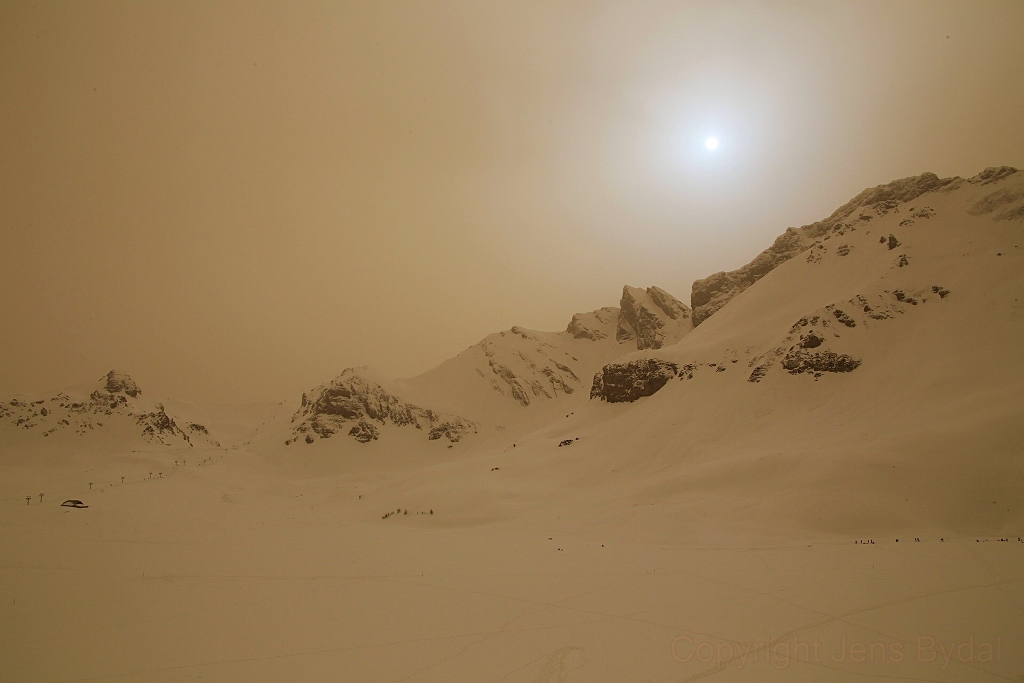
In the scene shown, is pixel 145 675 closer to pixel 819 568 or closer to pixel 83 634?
pixel 83 634

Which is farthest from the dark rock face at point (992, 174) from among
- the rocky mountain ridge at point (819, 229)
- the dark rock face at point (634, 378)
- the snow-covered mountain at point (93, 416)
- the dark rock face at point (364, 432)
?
the snow-covered mountain at point (93, 416)

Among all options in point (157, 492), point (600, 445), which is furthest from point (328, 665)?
point (600, 445)

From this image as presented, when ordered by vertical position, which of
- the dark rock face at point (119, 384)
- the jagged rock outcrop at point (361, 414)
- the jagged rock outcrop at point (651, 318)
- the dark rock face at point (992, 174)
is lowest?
the jagged rock outcrop at point (361, 414)

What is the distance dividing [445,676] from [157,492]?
2360cm

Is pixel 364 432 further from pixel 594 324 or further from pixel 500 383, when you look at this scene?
pixel 594 324

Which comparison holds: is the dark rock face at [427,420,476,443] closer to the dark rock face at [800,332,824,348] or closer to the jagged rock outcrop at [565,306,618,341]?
the jagged rock outcrop at [565,306,618,341]

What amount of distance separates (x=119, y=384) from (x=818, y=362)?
102m

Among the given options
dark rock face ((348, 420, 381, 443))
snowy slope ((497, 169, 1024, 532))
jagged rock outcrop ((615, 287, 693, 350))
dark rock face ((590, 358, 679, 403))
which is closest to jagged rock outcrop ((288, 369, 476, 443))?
dark rock face ((348, 420, 381, 443))

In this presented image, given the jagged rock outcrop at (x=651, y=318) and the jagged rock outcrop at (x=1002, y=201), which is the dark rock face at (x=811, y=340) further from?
the jagged rock outcrop at (x=651, y=318)

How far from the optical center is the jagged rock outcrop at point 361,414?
279 ft

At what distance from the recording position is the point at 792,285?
60812 millimetres

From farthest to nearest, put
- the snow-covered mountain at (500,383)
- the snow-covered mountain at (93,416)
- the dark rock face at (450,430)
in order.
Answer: the snow-covered mountain at (500,383) → the dark rock face at (450,430) → the snow-covered mountain at (93,416)

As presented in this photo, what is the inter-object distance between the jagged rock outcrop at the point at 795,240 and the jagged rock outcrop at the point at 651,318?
546 inches

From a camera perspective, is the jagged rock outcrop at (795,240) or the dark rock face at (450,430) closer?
the jagged rock outcrop at (795,240)
